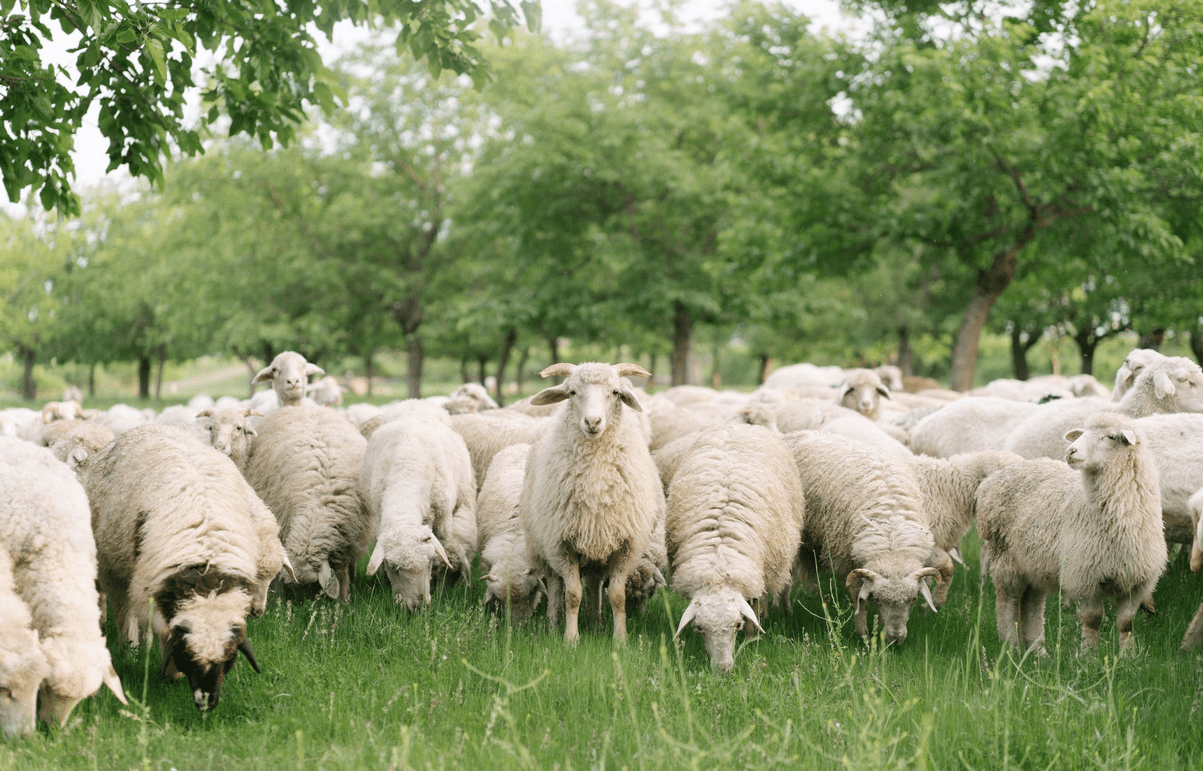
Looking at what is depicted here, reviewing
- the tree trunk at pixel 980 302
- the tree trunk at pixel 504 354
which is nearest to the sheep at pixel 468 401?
the tree trunk at pixel 980 302

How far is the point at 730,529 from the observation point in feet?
16.0

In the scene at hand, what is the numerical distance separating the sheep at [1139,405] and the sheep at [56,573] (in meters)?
6.65

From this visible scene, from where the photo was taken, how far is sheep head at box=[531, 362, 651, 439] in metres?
4.66

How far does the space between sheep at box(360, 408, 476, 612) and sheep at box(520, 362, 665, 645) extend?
0.70 metres

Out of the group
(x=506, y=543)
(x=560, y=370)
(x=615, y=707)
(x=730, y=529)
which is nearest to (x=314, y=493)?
(x=506, y=543)

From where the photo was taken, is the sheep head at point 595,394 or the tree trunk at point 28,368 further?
the tree trunk at point 28,368

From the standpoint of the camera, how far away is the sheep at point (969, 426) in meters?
7.98

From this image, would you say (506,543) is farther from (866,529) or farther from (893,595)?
(893,595)

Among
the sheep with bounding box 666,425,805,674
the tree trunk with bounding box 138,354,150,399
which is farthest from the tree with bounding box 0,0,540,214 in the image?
the tree trunk with bounding box 138,354,150,399

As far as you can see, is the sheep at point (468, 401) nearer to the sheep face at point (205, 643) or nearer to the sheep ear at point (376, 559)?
the sheep ear at point (376, 559)

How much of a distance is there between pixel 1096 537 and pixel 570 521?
113 inches

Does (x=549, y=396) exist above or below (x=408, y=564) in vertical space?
above

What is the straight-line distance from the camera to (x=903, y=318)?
100ft

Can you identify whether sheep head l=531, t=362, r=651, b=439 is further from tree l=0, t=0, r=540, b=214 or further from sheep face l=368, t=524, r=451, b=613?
tree l=0, t=0, r=540, b=214
